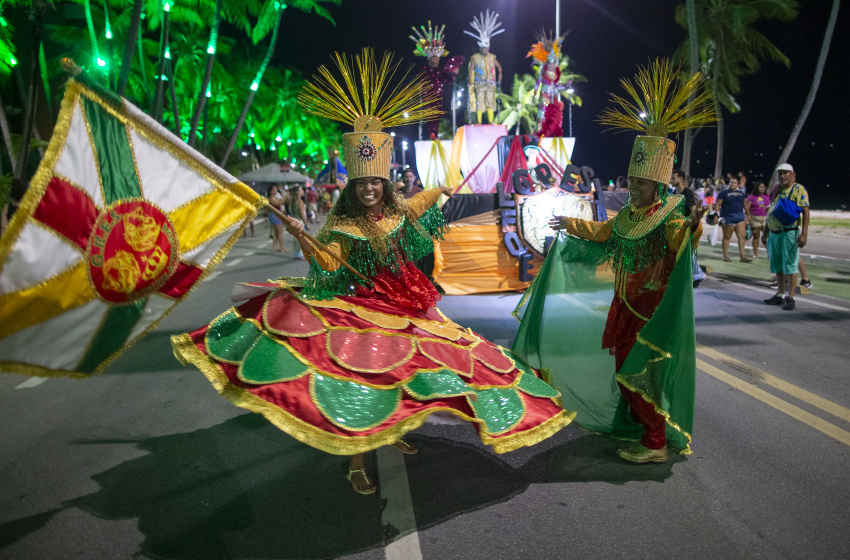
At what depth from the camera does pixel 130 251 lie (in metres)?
2.44

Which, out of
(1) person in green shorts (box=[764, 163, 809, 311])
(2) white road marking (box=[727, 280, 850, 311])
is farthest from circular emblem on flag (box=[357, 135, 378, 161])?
(2) white road marking (box=[727, 280, 850, 311])

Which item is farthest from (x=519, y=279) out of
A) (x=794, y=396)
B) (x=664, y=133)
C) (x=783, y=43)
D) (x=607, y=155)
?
(x=607, y=155)

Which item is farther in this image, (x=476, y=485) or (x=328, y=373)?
(x=476, y=485)

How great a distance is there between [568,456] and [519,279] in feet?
18.4

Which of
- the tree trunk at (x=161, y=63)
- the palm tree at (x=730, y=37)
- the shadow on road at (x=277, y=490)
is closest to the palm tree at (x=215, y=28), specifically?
the tree trunk at (x=161, y=63)

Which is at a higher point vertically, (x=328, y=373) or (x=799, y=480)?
(x=328, y=373)

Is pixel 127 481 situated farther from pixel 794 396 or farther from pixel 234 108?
pixel 234 108

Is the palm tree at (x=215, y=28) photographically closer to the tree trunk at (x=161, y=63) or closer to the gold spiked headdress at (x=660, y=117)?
the tree trunk at (x=161, y=63)

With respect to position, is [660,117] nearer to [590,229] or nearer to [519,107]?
[590,229]

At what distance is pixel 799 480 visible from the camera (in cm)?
306

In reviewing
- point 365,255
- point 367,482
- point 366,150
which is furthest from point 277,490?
point 366,150

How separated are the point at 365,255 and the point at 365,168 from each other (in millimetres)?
552

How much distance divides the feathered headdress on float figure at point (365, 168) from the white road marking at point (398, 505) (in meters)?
1.12

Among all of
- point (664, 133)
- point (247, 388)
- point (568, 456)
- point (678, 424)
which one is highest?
point (664, 133)
